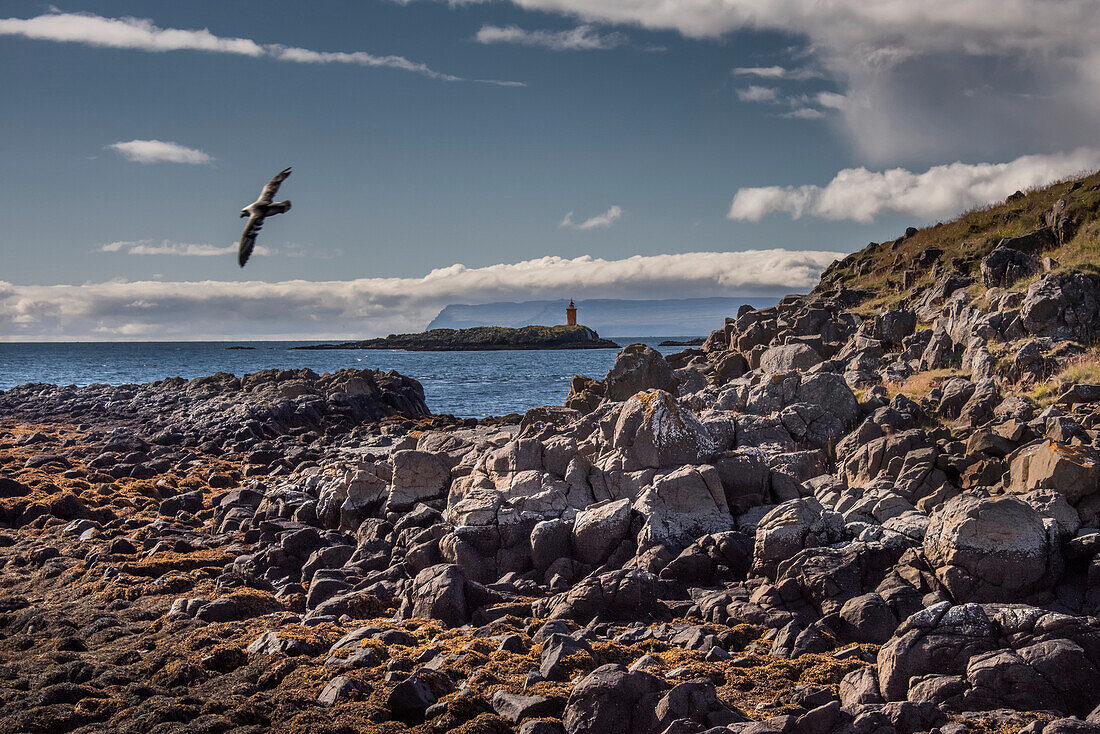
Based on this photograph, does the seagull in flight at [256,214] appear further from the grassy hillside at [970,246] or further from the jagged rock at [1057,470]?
the grassy hillside at [970,246]

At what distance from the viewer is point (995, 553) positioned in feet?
40.2

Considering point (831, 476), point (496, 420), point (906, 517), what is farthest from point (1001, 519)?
point (496, 420)

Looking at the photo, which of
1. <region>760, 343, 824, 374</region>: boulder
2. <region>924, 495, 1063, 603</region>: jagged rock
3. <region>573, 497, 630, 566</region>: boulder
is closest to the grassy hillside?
<region>760, 343, 824, 374</region>: boulder

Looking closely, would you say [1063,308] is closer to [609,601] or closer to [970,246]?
[970,246]

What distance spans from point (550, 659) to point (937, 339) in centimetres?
2099

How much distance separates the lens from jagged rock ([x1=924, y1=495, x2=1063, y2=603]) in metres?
12.1

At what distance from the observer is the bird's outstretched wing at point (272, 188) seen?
14.1m

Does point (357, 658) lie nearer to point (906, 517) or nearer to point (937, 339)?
point (906, 517)

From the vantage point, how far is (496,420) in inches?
1590

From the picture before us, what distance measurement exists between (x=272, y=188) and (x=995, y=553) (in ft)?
43.8

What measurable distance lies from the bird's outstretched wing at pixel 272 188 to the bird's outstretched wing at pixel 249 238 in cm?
36

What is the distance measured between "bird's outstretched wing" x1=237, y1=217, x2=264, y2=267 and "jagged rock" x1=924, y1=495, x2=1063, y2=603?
12.2 m

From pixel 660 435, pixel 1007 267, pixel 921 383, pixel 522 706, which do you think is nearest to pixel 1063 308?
pixel 1007 267

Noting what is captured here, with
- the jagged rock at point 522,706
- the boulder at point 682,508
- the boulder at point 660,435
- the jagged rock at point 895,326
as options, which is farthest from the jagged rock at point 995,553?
the jagged rock at point 895,326
